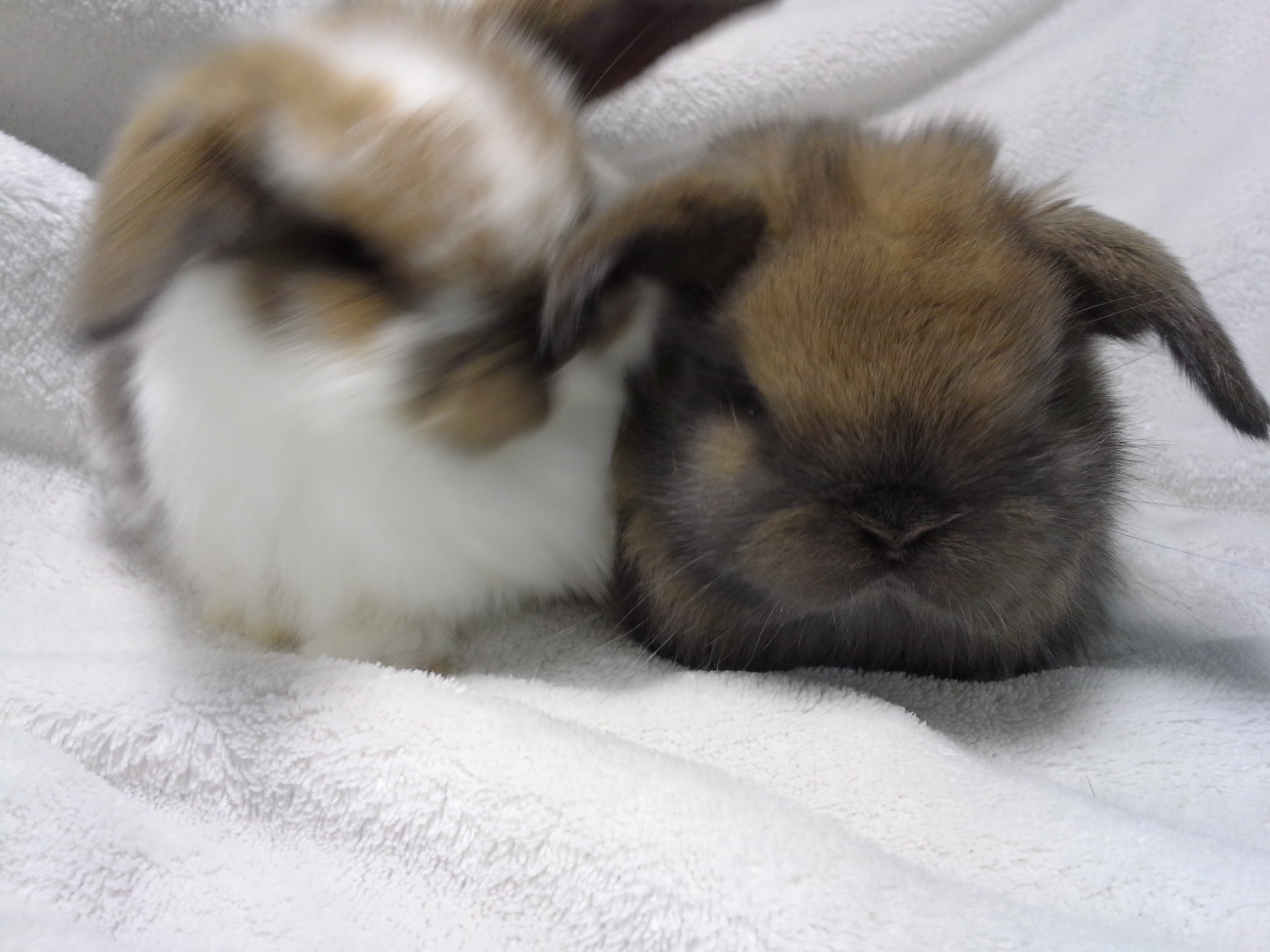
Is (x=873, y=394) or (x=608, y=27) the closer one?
(x=873, y=394)

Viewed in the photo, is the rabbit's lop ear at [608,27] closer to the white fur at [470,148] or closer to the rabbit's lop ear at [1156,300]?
the white fur at [470,148]

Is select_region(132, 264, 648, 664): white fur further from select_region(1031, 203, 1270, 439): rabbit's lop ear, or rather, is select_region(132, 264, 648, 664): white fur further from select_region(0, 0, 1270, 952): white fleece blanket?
select_region(1031, 203, 1270, 439): rabbit's lop ear

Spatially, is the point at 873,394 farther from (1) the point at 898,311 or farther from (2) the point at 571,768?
(2) the point at 571,768

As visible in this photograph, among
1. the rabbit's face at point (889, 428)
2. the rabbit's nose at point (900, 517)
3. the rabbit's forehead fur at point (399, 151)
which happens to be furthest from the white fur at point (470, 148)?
the rabbit's nose at point (900, 517)

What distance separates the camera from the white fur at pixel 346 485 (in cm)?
93

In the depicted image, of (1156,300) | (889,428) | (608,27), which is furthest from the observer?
(608,27)

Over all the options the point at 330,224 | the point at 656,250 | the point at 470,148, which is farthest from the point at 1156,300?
the point at 330,224

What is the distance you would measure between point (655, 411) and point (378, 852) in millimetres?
457

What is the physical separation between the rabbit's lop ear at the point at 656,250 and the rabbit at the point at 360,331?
0.06 meters

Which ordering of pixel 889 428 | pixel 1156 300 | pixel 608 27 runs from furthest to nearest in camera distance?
pixel 608 27
pixel 1156 300
pixel 889 428

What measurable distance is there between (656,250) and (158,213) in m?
0.41

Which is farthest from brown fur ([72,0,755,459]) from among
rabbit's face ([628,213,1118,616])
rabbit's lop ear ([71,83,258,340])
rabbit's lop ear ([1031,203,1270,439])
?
rabbit's lop ear ([1031,203,1270,439])

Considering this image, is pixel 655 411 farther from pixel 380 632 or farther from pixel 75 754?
pixel 75 754

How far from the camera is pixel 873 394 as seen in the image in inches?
32.2
